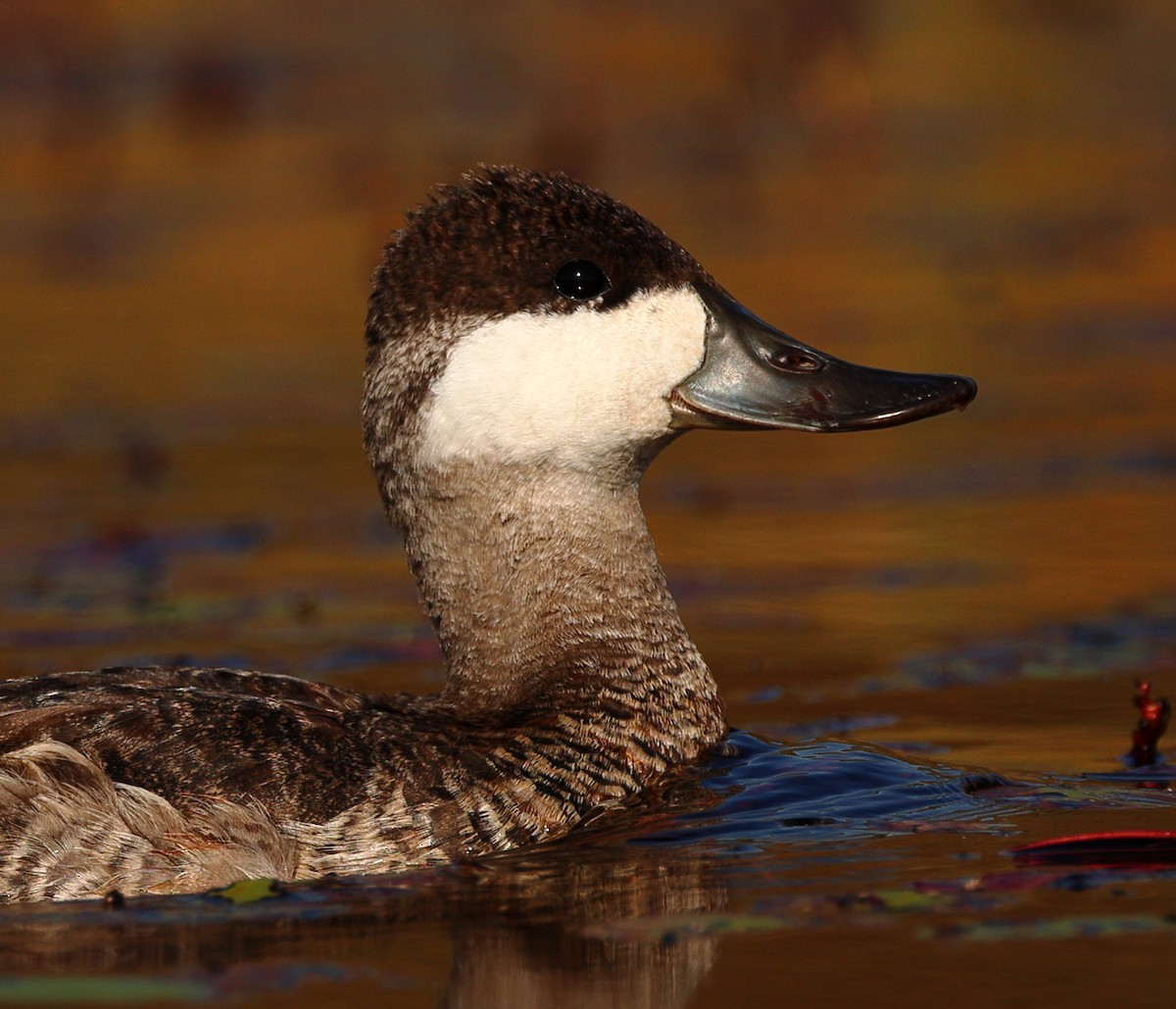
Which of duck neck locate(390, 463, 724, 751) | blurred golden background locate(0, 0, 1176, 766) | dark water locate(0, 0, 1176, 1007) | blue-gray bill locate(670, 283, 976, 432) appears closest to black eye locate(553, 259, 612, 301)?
blue-gray bill locate(670, 283, 976, 432)

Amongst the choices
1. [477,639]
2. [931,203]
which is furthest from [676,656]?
[931,203]

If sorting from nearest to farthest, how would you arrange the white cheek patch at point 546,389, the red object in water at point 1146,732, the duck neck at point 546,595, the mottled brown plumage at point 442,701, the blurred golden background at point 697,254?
the mottled brown plumage at point 442,701
the white cheek patch at point 546,389
the duck neck at point 546,595
the red object in water at point 1146,732
the blurred golden background at point 697,254

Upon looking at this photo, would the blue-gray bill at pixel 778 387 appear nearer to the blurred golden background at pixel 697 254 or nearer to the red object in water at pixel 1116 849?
the blurred golden background at pixel 697 254

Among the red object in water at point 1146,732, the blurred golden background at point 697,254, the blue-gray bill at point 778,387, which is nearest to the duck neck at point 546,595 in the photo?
the blue-gray bill at point 778,387

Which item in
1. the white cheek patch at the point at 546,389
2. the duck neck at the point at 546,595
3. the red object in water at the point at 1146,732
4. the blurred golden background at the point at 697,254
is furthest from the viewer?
the blurred golden background at the point at 697,254

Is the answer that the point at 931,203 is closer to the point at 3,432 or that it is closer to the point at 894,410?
the point at 3,432

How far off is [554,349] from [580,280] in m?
0.20

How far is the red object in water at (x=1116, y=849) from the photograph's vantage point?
5391 millimetres

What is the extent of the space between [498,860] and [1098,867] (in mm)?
1378

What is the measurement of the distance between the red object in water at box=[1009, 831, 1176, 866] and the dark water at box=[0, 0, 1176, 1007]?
0.07 feet

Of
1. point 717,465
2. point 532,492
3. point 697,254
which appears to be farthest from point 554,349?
point 697,254

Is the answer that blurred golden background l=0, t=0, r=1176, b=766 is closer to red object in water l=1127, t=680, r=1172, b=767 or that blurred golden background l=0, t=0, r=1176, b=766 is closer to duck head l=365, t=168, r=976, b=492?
red object in water l=1127, t=680, r=1172, b=767

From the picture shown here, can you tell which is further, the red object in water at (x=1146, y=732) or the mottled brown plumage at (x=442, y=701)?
the red object in water at (x=1146, y=732)

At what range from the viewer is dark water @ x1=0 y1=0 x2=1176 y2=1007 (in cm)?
505
